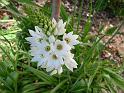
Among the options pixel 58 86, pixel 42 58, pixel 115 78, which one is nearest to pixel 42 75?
pixel 58 86

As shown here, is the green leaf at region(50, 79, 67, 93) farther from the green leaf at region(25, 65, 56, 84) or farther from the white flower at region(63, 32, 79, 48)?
the white flower at region(63, 32, 79, 48)

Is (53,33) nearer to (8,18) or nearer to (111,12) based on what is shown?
(8,18)

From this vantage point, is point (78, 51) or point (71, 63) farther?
point (78, 51)

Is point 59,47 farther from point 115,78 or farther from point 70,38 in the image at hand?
point 115,78

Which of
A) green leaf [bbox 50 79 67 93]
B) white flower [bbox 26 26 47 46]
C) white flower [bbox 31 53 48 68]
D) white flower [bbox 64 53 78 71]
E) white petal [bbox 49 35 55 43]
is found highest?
white flower [bbox 26 26 47 46]

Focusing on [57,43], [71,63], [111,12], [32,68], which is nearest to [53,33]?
[57,43]

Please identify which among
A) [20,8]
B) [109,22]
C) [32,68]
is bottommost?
[32,68]

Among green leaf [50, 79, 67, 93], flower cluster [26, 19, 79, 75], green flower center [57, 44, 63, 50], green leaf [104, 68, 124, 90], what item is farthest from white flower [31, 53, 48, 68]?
green leaf [104, 68, 124, 90]
